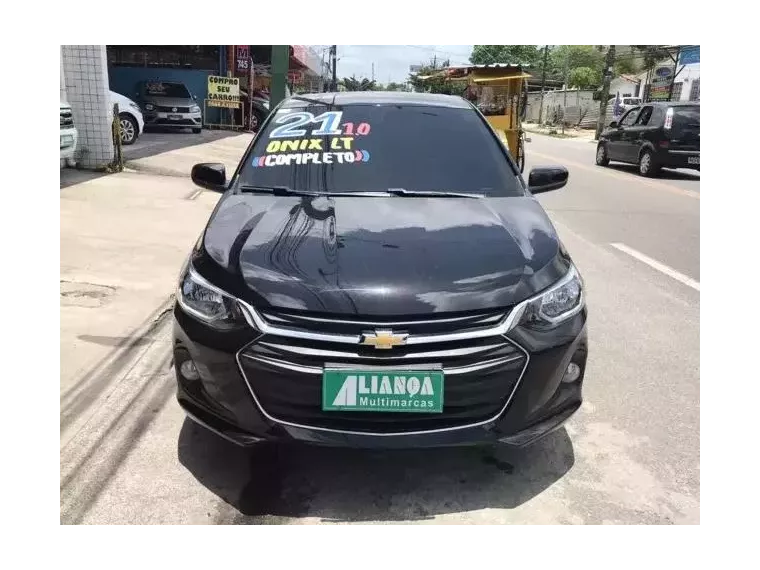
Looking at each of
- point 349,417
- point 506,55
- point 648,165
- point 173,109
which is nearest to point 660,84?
point 506,55

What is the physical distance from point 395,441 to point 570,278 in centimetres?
99

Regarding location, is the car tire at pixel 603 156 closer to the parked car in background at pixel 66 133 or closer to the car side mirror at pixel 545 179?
the parked car in background at pixel 66 133

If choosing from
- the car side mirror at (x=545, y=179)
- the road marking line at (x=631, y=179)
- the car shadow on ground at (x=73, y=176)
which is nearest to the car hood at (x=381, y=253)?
the car side mirror at (x=545, y=179)

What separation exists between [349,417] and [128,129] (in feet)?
42.1

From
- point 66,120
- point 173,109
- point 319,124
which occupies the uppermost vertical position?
A: point 173,109

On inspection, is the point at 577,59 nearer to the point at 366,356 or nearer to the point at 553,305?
the point at 553,305

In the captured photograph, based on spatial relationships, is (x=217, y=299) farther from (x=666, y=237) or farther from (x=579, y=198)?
(x=579, y=198)

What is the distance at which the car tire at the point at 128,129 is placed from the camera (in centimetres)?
1337

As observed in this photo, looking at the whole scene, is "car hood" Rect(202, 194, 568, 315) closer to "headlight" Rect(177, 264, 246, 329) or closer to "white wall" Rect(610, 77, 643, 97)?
"headlight" Rect(177, 264, 246, 329)

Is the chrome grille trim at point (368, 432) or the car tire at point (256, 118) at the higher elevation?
the car tire at point (256, 118)

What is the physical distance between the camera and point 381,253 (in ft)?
8.57

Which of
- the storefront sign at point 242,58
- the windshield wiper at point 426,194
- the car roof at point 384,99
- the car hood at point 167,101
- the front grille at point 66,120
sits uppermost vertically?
the storefront sign at point 242,58

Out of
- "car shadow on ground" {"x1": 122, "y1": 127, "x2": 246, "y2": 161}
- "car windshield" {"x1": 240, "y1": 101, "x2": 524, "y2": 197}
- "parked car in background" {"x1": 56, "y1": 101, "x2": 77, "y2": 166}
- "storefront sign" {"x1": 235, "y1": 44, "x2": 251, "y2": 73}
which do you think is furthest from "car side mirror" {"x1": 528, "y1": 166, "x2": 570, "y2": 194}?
"storefront sign" {"x1": 235, "y1": 44, "x2": 251, "y2": 73}

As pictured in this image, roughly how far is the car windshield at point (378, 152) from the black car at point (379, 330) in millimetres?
474
